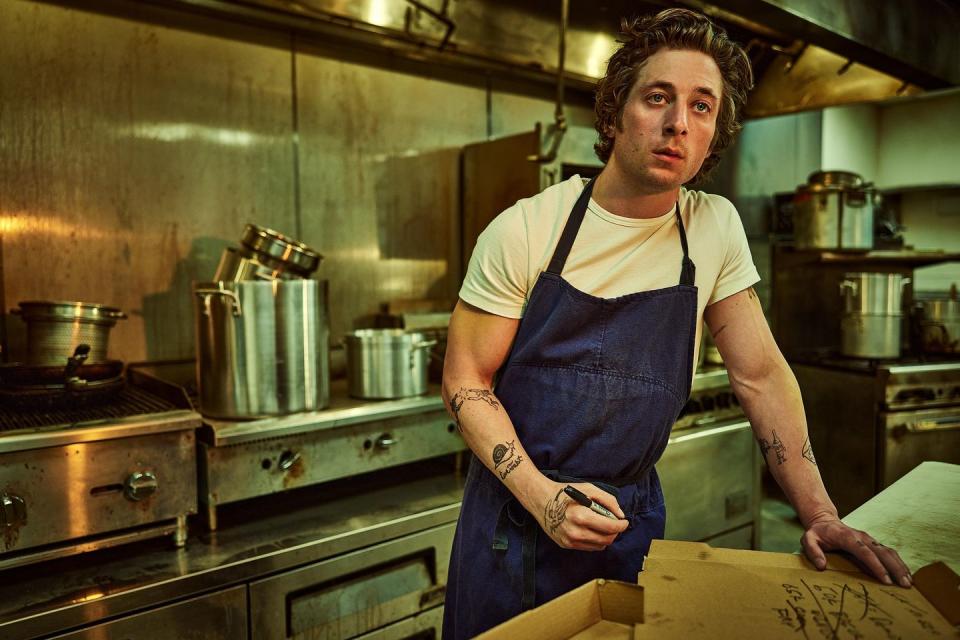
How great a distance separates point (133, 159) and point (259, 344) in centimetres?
89

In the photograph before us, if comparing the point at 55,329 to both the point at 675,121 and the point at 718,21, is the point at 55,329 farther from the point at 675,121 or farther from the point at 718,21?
the point at 718,21

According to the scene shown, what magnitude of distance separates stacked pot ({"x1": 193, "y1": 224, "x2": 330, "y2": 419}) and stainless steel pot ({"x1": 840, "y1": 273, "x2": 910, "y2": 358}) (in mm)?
2896

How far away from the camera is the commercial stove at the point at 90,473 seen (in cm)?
141

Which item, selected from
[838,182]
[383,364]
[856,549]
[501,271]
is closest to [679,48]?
[501,271]

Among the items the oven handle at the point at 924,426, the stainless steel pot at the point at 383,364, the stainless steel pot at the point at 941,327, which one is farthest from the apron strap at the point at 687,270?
the stainless steel pot at the point at 941,327

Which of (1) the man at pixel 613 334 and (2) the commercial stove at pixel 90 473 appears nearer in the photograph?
(1) the man at pixel 613 334

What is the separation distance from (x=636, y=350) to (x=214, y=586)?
113 cm

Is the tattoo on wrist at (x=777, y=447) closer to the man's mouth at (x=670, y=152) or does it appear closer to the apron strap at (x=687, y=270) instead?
the apron strap at (x=687, y=270)

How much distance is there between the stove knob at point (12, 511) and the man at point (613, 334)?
0.95 m

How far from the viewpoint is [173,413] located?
5.36ft

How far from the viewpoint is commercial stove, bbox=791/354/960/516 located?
128 inches

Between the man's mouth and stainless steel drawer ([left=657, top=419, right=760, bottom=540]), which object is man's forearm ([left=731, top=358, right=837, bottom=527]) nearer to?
the man's mouth

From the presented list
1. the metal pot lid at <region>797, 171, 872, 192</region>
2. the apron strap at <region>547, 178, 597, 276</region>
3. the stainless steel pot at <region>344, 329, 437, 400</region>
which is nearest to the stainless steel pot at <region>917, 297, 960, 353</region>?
the metal pot lid at <region>797, 171, 872, 192</region>

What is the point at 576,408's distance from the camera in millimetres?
1274
